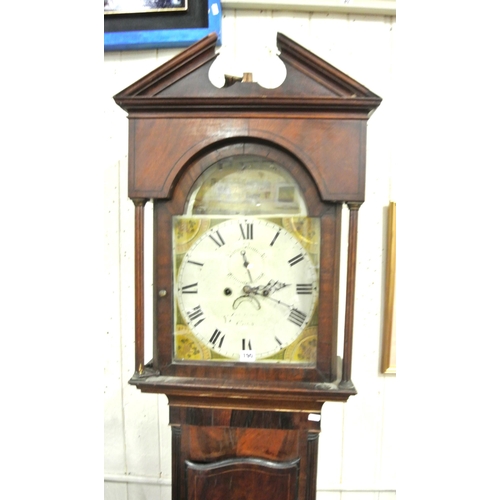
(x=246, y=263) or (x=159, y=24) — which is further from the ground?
(x=159, y=24)

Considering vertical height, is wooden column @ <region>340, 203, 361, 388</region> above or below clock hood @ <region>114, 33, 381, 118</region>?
below

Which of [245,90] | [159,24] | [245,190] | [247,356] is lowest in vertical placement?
[247,356]

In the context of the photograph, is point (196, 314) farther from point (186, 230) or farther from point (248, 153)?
point (248, 153)

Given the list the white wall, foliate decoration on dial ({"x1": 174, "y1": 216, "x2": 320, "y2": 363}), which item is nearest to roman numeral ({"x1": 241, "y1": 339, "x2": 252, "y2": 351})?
foliate decoration on dial ({"x1": 174, "y1": 216, "x2": 320, "y2": 363})

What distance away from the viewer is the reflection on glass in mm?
773

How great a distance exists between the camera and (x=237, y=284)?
783 millimetres

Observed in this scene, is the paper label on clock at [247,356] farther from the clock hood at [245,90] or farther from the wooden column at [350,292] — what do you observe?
the clock hood at [245,90]

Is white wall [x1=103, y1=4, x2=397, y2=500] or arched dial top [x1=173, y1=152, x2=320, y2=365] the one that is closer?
arched dial top [x1=173, y1=152, x2=320, y2=365]

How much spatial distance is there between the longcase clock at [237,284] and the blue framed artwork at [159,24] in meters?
0.41

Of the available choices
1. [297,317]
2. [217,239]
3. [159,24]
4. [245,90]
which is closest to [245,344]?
[297,317]

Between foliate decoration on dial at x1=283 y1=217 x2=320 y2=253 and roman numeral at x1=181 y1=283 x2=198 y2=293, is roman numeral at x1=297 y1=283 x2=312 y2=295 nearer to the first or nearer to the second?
foliate decoration on dial at x1=283 y1=217 x2=320 y2=253

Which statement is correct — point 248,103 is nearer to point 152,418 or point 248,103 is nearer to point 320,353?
point 320,353

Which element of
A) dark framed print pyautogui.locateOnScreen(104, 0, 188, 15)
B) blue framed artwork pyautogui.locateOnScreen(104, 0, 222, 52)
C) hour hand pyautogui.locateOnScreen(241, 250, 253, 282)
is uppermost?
dark framed print pyautogui.locateOnScreen(104, 0, 188, 15)

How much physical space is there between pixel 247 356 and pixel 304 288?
0.19 metres
